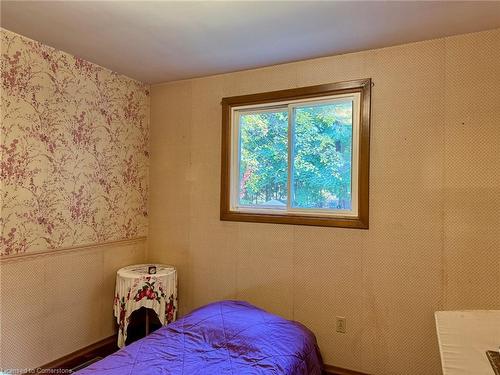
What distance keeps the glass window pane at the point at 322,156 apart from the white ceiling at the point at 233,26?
0.43 metres

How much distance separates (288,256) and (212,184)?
2.98 feet

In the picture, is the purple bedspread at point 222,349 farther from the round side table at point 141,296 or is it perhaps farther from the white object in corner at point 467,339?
the white object in corner at point 467,339

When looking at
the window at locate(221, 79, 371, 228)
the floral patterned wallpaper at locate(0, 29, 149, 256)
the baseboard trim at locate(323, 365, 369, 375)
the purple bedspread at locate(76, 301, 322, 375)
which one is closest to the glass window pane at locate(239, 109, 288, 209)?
the window at locate(221, 79, 371, 228)

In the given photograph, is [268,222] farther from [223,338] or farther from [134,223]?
[134,223]

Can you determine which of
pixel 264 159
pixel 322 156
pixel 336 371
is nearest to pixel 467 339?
pixel 336 371

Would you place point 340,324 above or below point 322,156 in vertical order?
below

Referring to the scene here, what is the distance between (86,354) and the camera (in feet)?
8.51

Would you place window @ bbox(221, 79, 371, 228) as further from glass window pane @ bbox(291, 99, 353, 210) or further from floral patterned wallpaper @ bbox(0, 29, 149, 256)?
floral patterned wallpaper @ bbox(0, 29, 149, 256)

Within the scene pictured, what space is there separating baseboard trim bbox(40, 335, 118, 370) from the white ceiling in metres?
2.29

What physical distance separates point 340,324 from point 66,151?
239 cm

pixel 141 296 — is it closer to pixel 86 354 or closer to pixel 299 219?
pixel 86 354

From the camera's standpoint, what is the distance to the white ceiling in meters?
1.78

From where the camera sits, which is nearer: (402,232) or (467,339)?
(467,339)

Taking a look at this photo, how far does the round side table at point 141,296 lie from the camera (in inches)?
102
